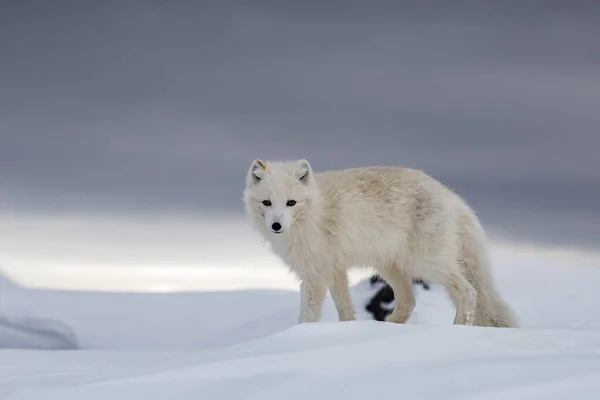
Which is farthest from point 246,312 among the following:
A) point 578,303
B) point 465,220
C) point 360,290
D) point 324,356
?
point 324,356

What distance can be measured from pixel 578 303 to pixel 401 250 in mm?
7544

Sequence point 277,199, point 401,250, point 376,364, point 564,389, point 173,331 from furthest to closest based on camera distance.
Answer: point 173,331
point 401,250
point 277,199
point 376,364
point 564,389

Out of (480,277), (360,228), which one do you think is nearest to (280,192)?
(360,228)

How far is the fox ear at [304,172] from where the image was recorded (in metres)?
6.89

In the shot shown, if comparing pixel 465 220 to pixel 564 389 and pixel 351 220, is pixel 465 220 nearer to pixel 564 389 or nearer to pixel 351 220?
pixel 351 220

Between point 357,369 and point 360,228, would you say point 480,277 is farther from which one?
point 357,369

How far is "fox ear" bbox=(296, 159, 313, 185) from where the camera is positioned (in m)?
6.89

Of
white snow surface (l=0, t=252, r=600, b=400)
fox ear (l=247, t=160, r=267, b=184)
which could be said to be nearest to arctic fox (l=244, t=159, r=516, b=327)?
fox ear (l=247, t=160, r=267, b=184)

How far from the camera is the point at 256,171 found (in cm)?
691

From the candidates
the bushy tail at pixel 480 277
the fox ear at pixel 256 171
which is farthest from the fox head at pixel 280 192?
the bushy tail at pixel 480 277

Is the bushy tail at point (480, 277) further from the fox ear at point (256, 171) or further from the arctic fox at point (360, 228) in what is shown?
the fox ear at point (256, 171)

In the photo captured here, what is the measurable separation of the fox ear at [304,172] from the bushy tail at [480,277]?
172 centimetres

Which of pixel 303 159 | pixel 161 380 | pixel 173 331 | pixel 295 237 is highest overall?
pixel 303 159

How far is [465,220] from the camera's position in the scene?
7.47 meters
